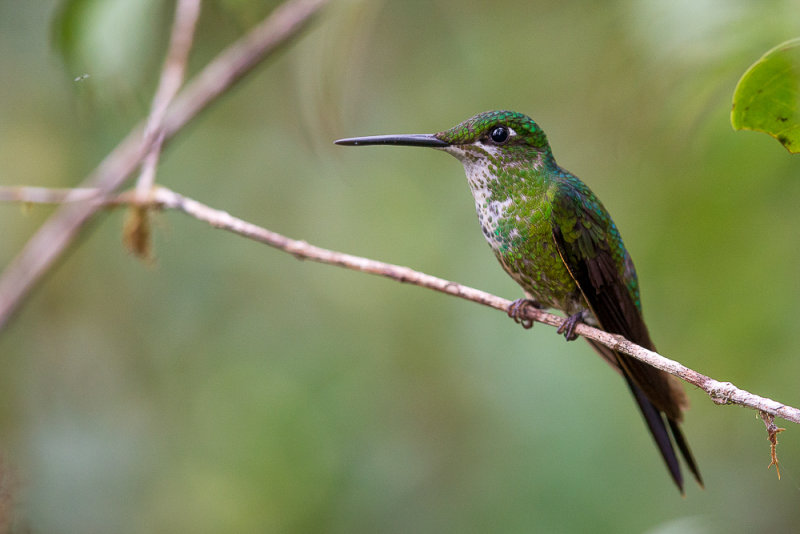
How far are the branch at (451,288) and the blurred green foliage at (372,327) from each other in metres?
0.41

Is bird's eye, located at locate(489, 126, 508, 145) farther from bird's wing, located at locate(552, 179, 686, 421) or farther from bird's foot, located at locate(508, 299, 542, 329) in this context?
bird's foot, located at locate(508, 299, 542, 329)

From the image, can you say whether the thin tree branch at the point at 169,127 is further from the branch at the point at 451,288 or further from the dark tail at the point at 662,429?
the dark tail at the point at 662,429

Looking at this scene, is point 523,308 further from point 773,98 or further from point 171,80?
point 171,80

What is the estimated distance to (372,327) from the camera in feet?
13.8

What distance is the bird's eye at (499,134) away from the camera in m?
1.57

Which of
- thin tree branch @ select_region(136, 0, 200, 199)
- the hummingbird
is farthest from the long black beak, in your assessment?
thin tree branch @ select_region(136, 0, 200, 199)

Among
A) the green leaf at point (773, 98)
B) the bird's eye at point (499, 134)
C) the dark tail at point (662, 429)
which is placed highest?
the bird's eye at point (499, 134)

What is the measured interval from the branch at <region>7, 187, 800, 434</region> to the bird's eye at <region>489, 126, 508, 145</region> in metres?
0.30

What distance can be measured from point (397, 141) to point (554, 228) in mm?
452

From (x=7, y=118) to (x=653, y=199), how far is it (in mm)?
3641

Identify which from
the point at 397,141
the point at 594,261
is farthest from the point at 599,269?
the point at 397,141

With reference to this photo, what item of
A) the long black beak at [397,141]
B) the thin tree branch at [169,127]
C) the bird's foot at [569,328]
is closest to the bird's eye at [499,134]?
the long black beak at [397,141]

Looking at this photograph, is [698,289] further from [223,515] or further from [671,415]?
[223,515]

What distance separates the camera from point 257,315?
4.48 metres
